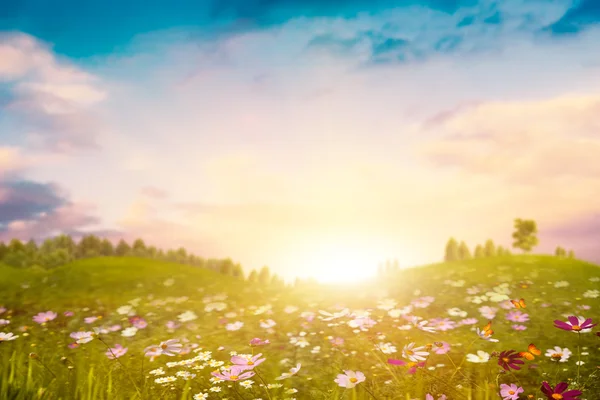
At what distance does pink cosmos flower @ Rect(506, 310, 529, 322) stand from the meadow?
0.09 feet

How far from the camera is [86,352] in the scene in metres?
7.96

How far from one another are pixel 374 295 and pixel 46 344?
8.16 metres

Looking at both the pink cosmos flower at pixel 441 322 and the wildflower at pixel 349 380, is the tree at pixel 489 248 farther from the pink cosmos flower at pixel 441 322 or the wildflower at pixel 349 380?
the wildflower at pixel 349 380

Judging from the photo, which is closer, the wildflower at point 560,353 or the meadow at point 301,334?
the meadow at point 301,334

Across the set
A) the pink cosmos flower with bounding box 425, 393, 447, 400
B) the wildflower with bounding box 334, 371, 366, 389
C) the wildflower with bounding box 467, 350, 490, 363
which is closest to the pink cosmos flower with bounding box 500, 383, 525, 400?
the pink cosmos flower with bounding box 425, 393, 447, 400

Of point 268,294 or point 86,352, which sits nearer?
point 86,352

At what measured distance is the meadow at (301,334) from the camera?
240 inches

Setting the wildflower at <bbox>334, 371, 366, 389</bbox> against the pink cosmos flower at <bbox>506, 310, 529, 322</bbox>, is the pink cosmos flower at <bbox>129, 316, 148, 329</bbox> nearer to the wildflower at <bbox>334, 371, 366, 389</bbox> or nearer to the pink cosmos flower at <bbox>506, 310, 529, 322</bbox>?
the wildflower at <bbox>334, 371, 366, 389</bbox>

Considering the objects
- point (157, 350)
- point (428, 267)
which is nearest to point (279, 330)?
point (157, 350)

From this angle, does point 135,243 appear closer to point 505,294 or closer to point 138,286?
point 138,286

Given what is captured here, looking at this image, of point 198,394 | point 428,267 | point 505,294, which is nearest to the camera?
point 198,394

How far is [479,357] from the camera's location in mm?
7051

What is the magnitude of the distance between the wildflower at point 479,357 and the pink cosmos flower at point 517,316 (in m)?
Answer: 2.20

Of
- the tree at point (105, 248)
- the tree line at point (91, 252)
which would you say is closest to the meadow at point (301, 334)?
the tree line at point (91, 252)
